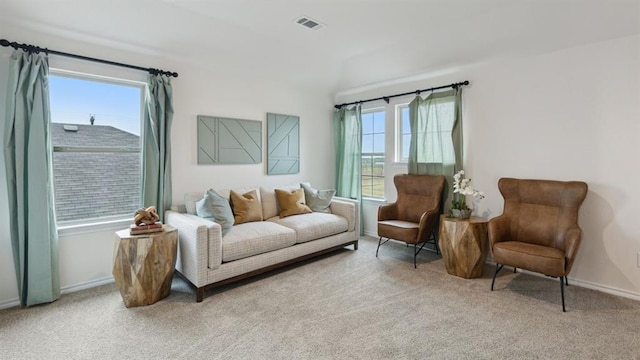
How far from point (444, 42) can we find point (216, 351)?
146 inches

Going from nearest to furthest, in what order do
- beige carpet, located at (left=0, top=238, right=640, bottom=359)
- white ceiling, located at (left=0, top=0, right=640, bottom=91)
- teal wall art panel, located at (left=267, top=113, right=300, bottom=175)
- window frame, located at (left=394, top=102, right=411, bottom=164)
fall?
beige carpet, located at (left=0, top=238, right=640, bottom=359) → white ceiling, located at (left=0, top=0, right=640, bottom=91) → teal wall art panel, located at (left=267, top=113, right=300, bottom=175) → window frame, located at (left=394, top=102, right=411, bottom=164)

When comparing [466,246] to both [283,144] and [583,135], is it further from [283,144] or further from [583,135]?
[283,144]

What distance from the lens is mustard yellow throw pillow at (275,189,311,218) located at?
13.3 feet

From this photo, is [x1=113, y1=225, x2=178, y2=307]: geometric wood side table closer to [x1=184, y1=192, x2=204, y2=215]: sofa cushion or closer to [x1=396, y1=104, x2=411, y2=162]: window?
[x1=184, y1=192, x2=204, y2=215]: sofa cushion

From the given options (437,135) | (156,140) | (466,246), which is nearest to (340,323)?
(466,246)

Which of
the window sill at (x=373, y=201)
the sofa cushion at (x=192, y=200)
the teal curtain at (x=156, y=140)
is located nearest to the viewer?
the teal curtain at (x=156, y=140)

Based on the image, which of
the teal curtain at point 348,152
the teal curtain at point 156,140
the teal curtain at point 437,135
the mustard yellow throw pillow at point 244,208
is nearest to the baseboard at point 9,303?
the teal curtain at point 156,140

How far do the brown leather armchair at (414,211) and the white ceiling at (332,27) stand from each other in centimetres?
144

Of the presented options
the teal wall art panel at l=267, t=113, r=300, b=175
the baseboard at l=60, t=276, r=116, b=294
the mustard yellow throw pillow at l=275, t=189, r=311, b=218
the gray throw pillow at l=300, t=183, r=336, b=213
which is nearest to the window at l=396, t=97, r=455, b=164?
the gray throw pillow at l=300, t=183, r=336, b=213

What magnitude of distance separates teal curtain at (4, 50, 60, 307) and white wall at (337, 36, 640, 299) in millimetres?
4319

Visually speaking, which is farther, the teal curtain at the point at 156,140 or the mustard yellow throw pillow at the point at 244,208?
the mustard yellow throw pillow at the point at 244,208

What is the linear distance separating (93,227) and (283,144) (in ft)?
8.15

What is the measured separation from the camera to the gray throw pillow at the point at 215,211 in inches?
125

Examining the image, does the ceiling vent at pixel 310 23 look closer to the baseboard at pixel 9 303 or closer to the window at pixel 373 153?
the window at pixel 373 153
